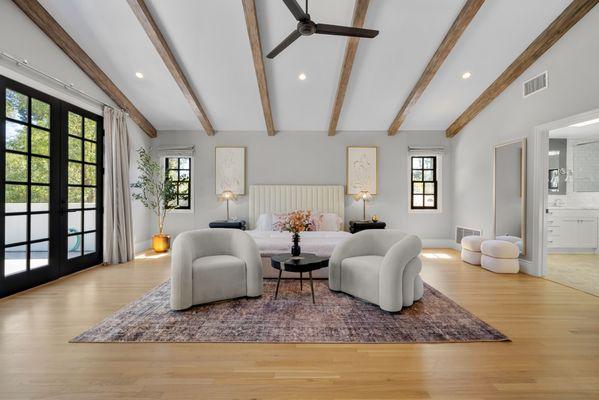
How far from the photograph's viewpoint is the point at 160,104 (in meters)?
6.12

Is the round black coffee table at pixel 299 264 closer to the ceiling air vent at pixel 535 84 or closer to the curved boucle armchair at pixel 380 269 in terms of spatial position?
the curved boucle armchair at pixel 380 269

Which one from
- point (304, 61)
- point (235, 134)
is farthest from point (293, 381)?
point (235, 134)

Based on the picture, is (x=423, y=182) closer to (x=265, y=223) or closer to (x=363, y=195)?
(x=363, y=195)

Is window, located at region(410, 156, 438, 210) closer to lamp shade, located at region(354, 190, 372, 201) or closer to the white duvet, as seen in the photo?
lamp shade, located at region(354, 190, 372, 201)

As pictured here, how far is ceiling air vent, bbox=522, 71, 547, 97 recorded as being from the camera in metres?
4.55

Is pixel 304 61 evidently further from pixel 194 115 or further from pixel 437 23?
pixel 194 115

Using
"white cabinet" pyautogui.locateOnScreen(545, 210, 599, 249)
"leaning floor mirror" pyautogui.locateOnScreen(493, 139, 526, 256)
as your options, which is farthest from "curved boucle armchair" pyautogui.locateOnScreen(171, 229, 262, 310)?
"white cabinet" pyautogui.locateOnScreen(545, 210, 599, 249)

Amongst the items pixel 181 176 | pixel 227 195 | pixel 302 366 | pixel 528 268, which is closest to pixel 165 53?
pixel 227 195

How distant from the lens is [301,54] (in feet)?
15.8

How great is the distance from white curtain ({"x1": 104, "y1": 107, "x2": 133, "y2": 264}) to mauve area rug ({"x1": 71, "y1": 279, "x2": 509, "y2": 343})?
247 cm

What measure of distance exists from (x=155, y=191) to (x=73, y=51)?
319 centimetres

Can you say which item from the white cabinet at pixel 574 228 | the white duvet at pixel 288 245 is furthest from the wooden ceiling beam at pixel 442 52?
the white cabinet at pixel 574 228

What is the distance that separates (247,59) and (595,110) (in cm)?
489

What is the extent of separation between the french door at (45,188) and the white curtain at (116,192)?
0.55 feet
